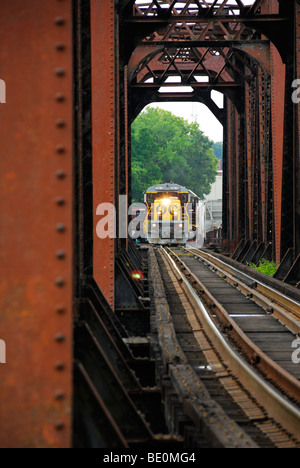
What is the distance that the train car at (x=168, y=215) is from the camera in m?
33.4

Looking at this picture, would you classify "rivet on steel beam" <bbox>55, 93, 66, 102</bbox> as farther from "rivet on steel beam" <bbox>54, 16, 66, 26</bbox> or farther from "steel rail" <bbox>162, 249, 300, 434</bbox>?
"steel rail" <bbox>162, 249, 300, 434</bbox>

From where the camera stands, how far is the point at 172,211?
33.5 metres

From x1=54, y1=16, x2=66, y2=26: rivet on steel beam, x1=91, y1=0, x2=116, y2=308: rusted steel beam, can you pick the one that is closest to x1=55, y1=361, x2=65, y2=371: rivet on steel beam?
x1=54, y1=16, x2=66, y2=26: rivet on steel beam

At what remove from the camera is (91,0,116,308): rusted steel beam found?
7.72 meters


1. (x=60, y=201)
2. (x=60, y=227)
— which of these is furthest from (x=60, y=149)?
(x=60, y=227)

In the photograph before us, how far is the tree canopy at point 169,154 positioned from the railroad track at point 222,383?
4837 centimetres

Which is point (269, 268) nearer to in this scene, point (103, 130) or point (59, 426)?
point (103, 130)

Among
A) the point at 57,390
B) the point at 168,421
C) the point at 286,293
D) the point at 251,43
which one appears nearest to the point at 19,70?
the point at 57,390

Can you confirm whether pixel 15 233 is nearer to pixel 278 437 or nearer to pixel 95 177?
pixel 278 437

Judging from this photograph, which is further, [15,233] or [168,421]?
[168,421]

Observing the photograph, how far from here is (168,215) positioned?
33.4 metres

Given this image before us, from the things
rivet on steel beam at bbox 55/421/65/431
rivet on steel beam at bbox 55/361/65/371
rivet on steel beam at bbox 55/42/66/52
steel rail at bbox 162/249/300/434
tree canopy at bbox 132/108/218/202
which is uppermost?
tree canopy at bbox 132/108/218/202

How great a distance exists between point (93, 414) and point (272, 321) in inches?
263

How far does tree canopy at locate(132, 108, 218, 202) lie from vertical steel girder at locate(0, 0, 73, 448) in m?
54.3
